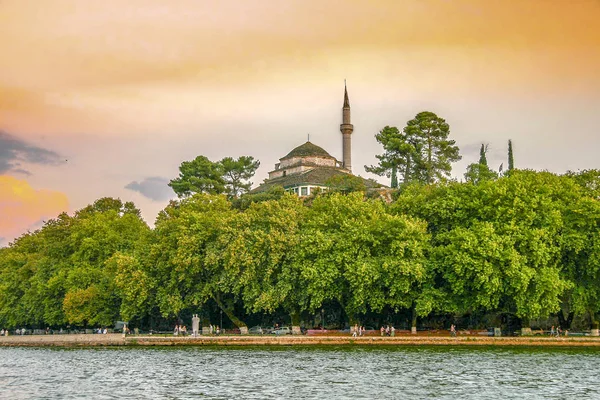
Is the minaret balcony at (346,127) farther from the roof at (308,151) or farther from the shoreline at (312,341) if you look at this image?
the shoreline at (312,341)

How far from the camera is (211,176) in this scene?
104 meters

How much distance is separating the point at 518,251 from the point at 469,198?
6.76 m

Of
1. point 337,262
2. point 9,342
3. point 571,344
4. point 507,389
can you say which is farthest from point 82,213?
point 507,389

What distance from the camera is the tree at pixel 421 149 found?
91.4 metres

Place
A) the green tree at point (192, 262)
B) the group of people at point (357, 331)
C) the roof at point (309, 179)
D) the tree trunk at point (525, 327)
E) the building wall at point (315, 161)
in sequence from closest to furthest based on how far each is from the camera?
the tree trunk at point (525, 327) → the group of people at point (357, 331) → the green tree at point (192, 262) → the roof at point (309, 179) → the building wall at point (315, 161)

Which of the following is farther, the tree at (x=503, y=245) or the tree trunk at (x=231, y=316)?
the tree trunk at (x=231, y=316)

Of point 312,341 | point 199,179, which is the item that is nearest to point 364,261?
point 312,341

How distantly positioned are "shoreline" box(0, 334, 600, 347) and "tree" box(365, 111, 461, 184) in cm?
3306

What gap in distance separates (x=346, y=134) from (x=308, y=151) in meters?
6.40

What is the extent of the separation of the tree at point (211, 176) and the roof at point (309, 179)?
3225mm

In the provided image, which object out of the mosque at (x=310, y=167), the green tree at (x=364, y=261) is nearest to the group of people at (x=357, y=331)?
the green tree at (x=364, y=261)

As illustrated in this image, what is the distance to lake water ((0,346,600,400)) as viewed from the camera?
35.6 meters

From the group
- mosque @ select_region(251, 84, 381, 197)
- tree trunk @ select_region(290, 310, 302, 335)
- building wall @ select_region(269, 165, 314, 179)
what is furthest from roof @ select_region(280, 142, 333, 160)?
tree trunk @ select_region(290, 310, 302, 335)

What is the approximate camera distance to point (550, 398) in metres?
33.4
